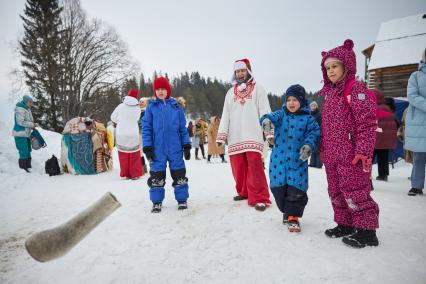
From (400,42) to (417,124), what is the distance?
894 inches

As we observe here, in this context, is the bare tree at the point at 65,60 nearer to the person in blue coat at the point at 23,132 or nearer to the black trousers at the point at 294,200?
the person in blue coat at the point at 23,132

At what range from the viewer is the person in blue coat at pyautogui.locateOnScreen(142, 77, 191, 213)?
12.4ft

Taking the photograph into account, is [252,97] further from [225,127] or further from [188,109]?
[188,109]


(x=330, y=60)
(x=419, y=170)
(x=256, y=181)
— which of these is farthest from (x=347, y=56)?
(x=419, y=170)

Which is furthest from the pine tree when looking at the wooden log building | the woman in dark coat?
the wooden log building

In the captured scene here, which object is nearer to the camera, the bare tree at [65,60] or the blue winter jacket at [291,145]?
the blue winter jacket at [291,145]

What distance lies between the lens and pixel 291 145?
2.86 metres

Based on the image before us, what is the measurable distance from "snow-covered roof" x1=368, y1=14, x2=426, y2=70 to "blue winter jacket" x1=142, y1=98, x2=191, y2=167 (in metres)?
21.9

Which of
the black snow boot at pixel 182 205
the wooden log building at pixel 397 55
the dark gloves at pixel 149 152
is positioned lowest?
the black snow boot at pixel 182 205

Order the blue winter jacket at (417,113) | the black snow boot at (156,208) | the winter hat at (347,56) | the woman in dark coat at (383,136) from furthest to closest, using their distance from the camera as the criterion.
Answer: the woman in dark coat at (383,136)
the blue winter jacket at (417,113)
the black snow boot at (156,208)
the winter hat at (347,56)

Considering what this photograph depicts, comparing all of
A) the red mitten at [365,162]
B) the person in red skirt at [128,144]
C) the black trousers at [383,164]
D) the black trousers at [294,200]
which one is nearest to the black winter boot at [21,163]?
the person in red skirt at [128,144]

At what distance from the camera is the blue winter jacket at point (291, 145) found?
2.79 m

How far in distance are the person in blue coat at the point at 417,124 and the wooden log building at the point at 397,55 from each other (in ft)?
62.9

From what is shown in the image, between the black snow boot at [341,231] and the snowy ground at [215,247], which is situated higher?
the black snow boot at [341,231]
